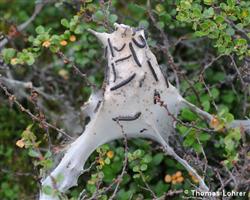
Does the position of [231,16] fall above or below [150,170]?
above

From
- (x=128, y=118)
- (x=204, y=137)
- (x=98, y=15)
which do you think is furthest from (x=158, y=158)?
(x=98, y=15)

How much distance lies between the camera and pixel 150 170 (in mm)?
2434

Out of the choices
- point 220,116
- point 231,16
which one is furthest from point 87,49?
point 220,116

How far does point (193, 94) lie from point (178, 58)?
1.38 ft

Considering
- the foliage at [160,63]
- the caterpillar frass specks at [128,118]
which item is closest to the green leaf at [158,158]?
the foliage at [160,63]

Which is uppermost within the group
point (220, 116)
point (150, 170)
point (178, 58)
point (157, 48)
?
point (220, 116)

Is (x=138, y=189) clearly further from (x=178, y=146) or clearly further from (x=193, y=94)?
(x=193, y=94)

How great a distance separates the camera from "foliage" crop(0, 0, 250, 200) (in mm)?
2047

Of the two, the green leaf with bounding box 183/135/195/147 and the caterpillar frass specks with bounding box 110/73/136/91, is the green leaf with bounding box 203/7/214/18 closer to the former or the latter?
the caterpillar frass specks with bounding box 110/73/136/91

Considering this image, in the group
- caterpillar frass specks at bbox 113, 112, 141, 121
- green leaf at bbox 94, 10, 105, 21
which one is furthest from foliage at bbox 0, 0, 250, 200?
caterpillar frass specks at bbox 113, 112, 141, 121

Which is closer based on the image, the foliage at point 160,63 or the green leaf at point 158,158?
the foliage at point 160,63

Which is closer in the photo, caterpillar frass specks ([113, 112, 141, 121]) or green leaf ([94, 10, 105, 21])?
caterpillar frass specks ([113, 112, 141, 121])

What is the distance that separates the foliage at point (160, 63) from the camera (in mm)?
2047

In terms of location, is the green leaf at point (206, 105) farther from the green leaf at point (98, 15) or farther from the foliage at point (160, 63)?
the green leaf at point (98, 15)
